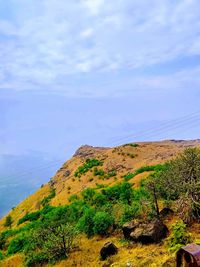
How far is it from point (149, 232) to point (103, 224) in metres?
9.54

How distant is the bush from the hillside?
82 cm

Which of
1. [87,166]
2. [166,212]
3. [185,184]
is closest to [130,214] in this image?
[166,212]

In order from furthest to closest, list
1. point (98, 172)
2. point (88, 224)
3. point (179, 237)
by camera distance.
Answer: point (98, 172) → point (88, 224) → point (179, 237)

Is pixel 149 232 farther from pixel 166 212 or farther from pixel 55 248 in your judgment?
pixel 55 248

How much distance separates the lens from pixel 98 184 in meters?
85.1

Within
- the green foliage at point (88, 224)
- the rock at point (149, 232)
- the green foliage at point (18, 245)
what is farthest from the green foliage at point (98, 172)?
the rock at point (149, 232)

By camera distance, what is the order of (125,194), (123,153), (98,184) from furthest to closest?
(123,153)
(98,184)
(125,194)

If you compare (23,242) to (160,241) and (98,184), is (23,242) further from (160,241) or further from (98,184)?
(98,184)

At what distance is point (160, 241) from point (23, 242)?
23.7 m

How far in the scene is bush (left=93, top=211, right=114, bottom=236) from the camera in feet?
135

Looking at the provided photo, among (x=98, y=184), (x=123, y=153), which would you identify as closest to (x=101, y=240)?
(x=98, y=184)

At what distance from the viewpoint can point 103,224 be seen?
41.3 metres

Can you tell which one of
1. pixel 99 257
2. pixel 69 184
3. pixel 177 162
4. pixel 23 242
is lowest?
pixel 99 257

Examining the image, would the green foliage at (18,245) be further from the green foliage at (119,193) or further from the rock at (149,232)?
the rock at (149,232)
